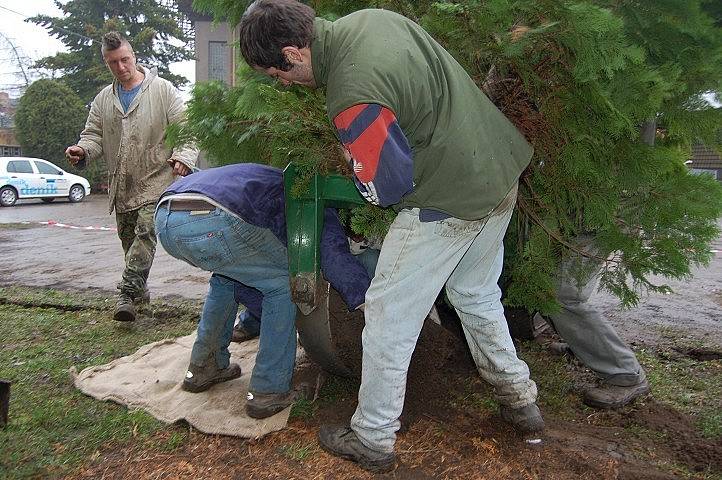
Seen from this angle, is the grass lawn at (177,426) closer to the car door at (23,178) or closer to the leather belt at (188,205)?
the leather belt at (188,205)

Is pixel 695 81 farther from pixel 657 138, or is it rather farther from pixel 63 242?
pixel 63 242

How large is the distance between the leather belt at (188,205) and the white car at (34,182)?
18.2 m

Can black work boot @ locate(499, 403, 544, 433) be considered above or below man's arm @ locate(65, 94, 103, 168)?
below

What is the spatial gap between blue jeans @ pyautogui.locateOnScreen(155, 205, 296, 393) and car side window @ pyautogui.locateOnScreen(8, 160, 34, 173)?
18358 millimetres

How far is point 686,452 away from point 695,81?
1.49 metres

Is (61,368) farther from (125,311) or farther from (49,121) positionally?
(49,121)

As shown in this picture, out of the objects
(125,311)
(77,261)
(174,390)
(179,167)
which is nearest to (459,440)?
(174,390)

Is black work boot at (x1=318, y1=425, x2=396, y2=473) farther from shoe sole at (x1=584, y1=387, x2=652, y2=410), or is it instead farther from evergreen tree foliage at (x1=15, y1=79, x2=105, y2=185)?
evergreen tree foliage at (x1=15, y1=79, x2=105, y2=185)

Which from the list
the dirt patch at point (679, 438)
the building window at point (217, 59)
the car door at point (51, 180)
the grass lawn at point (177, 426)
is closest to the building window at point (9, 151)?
the building window at point (217, 59)

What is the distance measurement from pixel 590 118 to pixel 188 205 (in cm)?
168

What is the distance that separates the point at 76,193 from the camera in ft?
68.5

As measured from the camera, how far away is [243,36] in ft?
7.19

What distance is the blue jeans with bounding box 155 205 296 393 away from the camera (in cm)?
268

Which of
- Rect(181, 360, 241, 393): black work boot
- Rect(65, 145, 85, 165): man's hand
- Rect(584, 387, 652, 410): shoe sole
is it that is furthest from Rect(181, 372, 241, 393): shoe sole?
Rect(65, 145, 85, 165): man's hand
